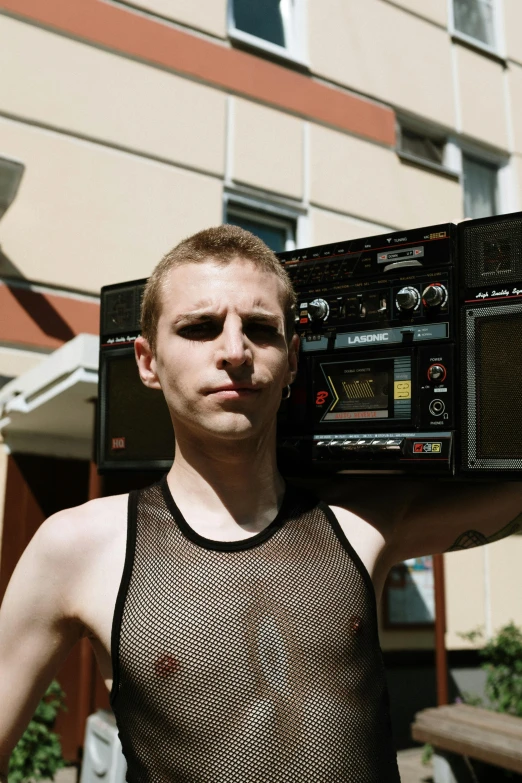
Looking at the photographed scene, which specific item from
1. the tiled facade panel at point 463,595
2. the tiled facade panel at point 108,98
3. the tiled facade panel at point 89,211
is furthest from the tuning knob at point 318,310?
the tiled facade panel at point 463,595

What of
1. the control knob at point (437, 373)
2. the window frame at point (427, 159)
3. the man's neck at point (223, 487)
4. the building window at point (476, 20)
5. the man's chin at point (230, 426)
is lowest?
the man's neck at point (223, 487)

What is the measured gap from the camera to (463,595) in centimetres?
671

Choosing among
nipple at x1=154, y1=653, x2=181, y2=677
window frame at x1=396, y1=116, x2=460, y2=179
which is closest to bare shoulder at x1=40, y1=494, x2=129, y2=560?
nipple at x1=154, y1=653, x2=181, y2=677

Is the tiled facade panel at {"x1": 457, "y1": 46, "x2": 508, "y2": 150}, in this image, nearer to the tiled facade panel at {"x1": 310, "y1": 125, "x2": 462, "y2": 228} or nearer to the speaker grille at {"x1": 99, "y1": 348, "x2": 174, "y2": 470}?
the tiled facade panel at {"x1": 310, "y1": 125, "x2": 462, "y2": 228}

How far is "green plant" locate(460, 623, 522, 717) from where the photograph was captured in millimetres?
5973

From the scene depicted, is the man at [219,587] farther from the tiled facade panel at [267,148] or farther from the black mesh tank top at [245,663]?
the tiled facade panel at [267,148]

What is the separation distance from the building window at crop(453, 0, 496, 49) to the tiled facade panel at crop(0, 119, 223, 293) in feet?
12.8

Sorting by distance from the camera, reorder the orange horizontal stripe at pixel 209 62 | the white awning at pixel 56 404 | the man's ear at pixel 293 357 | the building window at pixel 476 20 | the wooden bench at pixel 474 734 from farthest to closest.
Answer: the building window at pixel 476 20 < the orange horizontal stripe at pixel 209 62 < the wooden bench at pixel 474 734 < the white awning at pixel 56 404 < the man's ear at pixel 293 357

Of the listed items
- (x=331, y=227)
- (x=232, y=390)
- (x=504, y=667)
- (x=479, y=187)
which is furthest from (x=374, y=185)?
(x=232, y=390)

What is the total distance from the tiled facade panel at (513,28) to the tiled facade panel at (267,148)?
3.14 m

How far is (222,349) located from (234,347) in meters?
0.03

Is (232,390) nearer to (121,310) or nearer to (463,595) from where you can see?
(121,310)

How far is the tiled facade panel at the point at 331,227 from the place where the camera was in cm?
666

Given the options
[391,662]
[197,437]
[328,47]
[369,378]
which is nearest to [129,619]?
[197,437]
